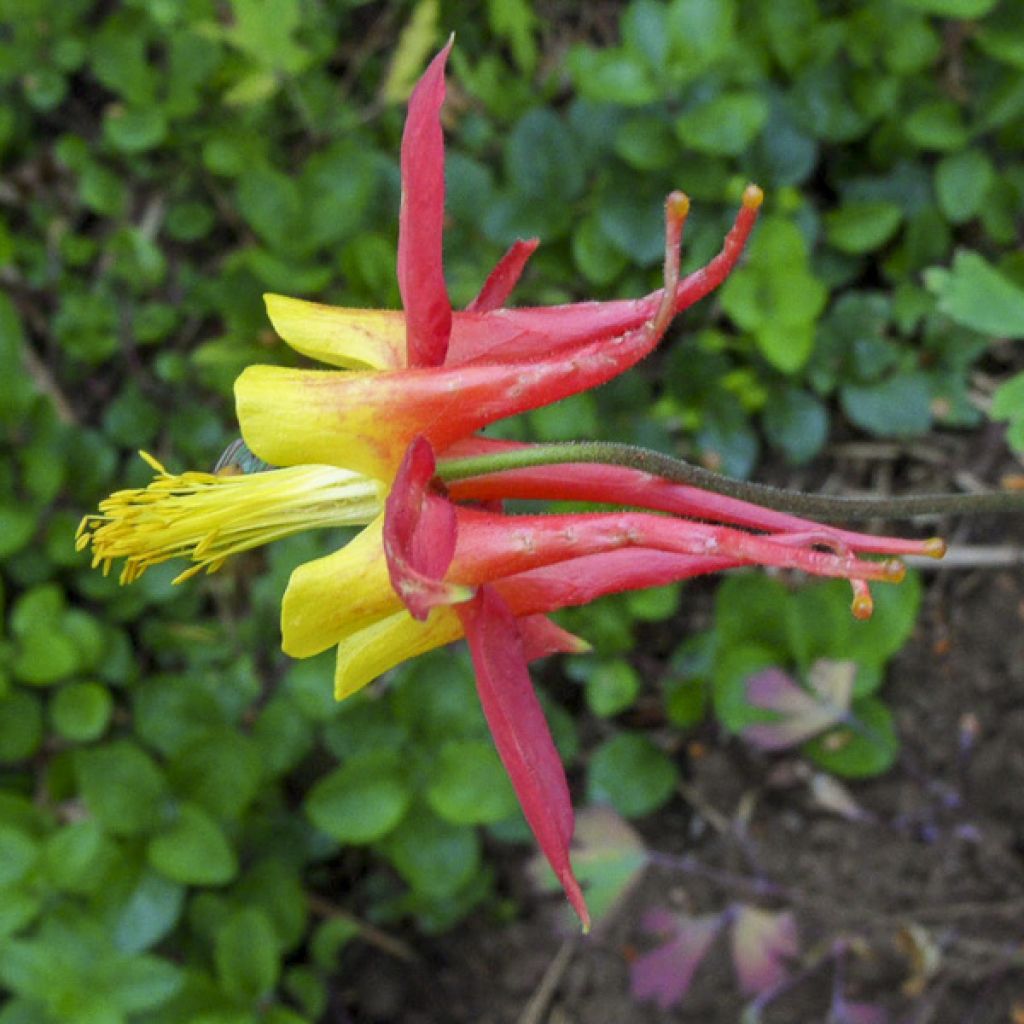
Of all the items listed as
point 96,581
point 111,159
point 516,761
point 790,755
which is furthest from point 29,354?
point 516,761

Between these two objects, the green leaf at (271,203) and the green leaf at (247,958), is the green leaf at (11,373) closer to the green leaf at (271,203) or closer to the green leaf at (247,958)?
the green leaf at (271,203)

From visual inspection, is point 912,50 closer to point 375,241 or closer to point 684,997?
point 375,241

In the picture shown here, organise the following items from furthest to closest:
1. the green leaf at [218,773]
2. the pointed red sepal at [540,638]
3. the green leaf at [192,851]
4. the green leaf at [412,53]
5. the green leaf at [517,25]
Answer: the green leaf at [412,53] → the green leaf at [517,25] → the green leaf at [218,773] → the green leaf at [192,851] → the pointed red sepal at [540,638]

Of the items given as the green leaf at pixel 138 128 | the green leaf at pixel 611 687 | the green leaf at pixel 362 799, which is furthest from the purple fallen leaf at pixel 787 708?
the green leaf at pixel 138 128

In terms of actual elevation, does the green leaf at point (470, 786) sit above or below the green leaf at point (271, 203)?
below

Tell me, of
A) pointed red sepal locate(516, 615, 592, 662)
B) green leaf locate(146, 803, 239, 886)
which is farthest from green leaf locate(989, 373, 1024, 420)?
green leaf locate(146, 803, 239, 886)

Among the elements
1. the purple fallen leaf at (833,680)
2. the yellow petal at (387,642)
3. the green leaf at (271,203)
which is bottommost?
the purple fallen leaf at (833,680)

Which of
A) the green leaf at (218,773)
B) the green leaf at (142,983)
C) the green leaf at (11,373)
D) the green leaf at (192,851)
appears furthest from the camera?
the green leaf at (11,373)

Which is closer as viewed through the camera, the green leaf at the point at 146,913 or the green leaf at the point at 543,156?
the green leaf at the point at 146,913

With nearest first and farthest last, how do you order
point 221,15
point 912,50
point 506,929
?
point 912,50, point 506,929, point 221,15
